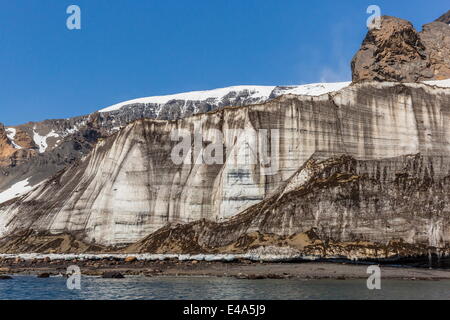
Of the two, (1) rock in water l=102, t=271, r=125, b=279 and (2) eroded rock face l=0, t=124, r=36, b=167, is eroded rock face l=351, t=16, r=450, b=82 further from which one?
(2) eroded rock face l=0, t=124, r=36, b=167

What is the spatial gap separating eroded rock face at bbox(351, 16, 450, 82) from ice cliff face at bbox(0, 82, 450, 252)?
82.6 feet

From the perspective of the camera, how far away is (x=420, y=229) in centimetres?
5847

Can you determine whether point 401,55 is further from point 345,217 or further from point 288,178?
point 345,217

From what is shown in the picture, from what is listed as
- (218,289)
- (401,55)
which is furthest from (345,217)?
(401,55)

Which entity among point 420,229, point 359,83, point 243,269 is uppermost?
point 359,83

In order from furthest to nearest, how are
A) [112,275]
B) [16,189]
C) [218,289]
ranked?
[16,189] → [112,275] → [218,289]

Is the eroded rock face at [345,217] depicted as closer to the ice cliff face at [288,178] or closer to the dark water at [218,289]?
the ice cliff face at [288,178]

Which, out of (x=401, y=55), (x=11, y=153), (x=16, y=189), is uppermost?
(x=401, y=55)

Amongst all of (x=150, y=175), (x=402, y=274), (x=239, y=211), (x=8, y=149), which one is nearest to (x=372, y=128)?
(x=239, y=211)

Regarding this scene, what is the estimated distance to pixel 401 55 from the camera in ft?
324

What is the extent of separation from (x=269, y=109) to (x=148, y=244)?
81.2 ft

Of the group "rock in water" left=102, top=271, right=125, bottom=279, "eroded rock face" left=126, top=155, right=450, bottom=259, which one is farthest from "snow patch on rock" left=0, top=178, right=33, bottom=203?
"rock in water" left=102, top=271, right=125, bottom=279

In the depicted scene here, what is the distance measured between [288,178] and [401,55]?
44.8 metres

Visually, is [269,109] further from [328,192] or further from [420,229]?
[420,229]
